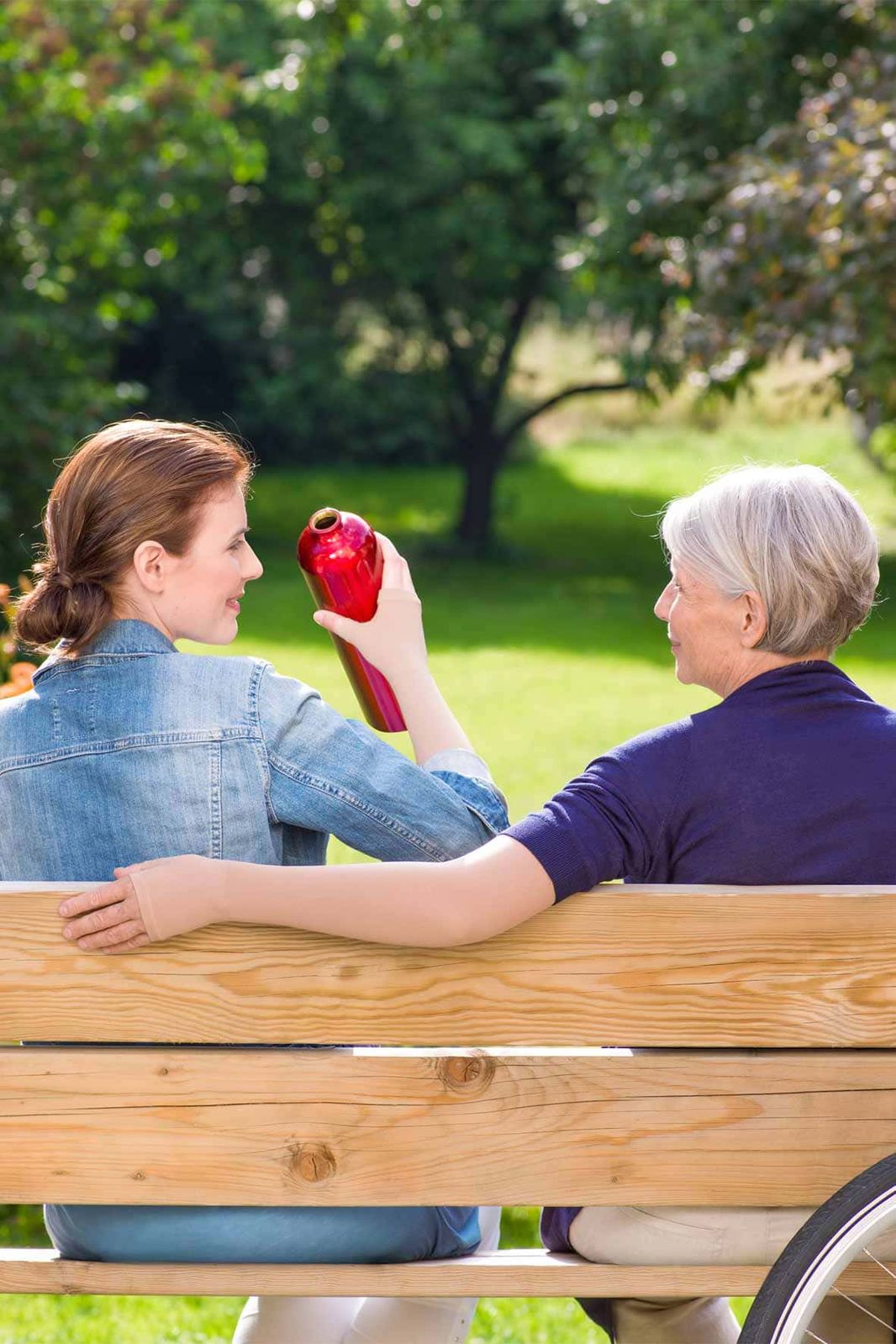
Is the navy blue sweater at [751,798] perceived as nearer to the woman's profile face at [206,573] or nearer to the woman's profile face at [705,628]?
the woman's profile face at [705,628]

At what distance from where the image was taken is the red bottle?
2215mm

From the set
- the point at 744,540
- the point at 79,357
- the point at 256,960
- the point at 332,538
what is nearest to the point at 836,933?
the point at 744,540

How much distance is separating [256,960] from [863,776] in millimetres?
740

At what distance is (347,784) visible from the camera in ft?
6.45

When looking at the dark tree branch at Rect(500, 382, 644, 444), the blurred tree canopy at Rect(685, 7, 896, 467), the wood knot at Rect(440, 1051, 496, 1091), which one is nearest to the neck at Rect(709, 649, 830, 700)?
the wood knot at Rect(440, 1051, 496, 1091)

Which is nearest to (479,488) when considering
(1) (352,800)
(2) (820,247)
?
(2) (820,247)

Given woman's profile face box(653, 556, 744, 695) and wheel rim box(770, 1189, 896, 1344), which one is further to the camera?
woman's profile face box(653, 556, 744, 695)

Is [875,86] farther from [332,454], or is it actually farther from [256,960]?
[332,454]

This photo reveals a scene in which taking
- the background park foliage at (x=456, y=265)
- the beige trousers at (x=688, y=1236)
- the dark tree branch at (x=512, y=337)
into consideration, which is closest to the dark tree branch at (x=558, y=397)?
the background park foliage at (x=456, y=265)

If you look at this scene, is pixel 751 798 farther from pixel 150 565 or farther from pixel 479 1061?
pixel 150 565

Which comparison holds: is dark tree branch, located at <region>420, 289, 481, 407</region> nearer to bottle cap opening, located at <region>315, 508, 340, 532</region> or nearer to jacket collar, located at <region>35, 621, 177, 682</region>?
bottle cap opening, located at <region>315, 508, 340, 532</region>

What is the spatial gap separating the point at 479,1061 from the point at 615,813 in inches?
12.6

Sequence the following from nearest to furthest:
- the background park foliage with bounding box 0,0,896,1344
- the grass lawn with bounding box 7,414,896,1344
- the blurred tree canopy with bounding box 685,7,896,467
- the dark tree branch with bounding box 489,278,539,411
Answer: the grass lawn with bounding box 7,414,896,1344
the blurred tree canopy with bounding box 685,7,896,467
the background park foliage with bounding box 0,0,896,1344
the dark tree branch with bounding box 489,278,539,411

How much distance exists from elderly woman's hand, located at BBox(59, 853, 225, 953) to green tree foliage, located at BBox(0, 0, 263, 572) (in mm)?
10535
